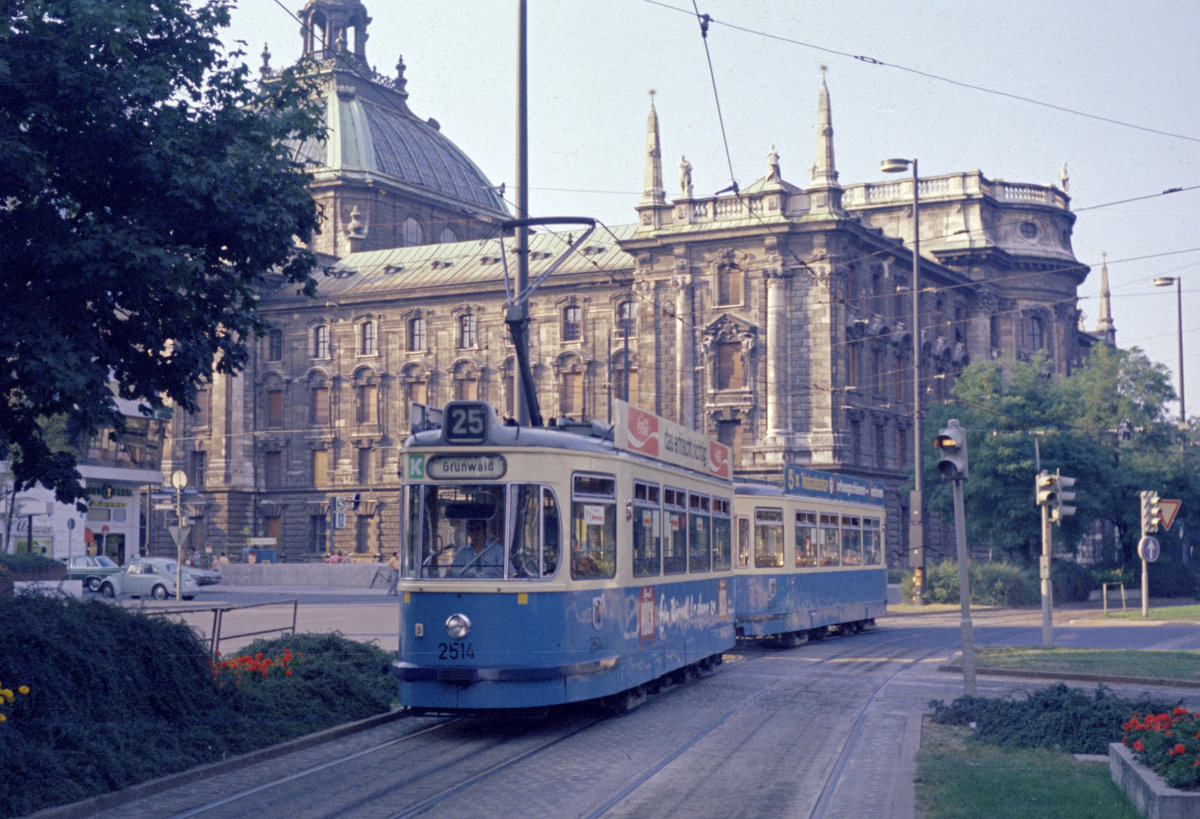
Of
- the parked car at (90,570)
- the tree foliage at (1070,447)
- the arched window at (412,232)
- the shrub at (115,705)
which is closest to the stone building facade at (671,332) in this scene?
the arched window at (412,232)

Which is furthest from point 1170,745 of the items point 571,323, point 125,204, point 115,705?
point 571,323

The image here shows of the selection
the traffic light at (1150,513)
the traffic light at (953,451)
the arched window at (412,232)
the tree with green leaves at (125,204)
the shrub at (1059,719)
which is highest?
the arched window at (412,232)

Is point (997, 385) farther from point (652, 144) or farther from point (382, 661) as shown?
point (382, 661)

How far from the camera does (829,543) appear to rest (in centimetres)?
2777

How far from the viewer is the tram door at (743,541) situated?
23828 millimetres

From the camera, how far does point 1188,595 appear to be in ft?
173

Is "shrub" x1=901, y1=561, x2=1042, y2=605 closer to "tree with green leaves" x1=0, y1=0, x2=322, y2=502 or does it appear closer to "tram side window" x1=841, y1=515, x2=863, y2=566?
"tram side window" x1=841, y1=515, x2=863, y2=566

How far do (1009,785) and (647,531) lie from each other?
599 cm

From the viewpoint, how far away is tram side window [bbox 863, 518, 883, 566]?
30.7 m

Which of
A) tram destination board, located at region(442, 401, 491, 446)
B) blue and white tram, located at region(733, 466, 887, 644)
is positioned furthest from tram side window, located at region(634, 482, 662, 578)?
blue and white tram, located at region(733, 466, 887, 644)

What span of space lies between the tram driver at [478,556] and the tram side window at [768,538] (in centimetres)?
1160

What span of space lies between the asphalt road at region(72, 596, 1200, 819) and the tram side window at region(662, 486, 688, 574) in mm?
1658

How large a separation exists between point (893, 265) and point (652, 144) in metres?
13.3

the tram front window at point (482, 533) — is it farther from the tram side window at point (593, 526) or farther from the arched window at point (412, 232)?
the arched window at point (412, 232)
